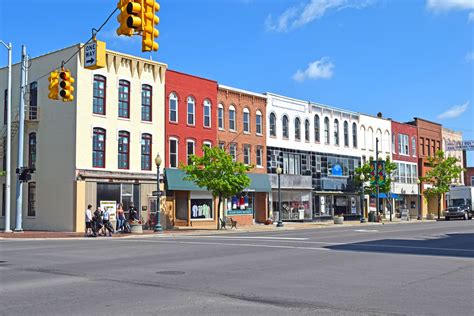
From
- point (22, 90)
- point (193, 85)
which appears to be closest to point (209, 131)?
point (193, 85)

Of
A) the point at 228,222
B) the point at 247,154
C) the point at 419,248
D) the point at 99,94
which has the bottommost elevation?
the point at 419,248

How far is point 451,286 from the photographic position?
36.3 ft

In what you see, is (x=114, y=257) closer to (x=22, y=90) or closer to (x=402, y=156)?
(x=22, y=90)

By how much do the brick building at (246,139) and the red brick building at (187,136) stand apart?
1404 millimetres

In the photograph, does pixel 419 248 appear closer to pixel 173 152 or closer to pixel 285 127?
pixel 173 152

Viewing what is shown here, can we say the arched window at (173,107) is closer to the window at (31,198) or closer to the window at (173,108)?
the window at (173,108)

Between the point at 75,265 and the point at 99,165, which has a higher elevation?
the point at 99,165

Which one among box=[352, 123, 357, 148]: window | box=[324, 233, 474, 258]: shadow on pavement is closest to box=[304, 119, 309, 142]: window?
box=[352, 123, 357, 148]: window

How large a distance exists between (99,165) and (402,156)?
41.1m

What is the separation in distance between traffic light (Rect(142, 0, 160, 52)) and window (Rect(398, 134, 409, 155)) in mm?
55335

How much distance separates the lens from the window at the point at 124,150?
36406mm

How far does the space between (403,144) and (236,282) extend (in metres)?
57.9

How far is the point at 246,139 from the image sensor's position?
1791 inches

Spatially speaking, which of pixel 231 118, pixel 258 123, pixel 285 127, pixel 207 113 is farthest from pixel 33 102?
pixel 285 127
